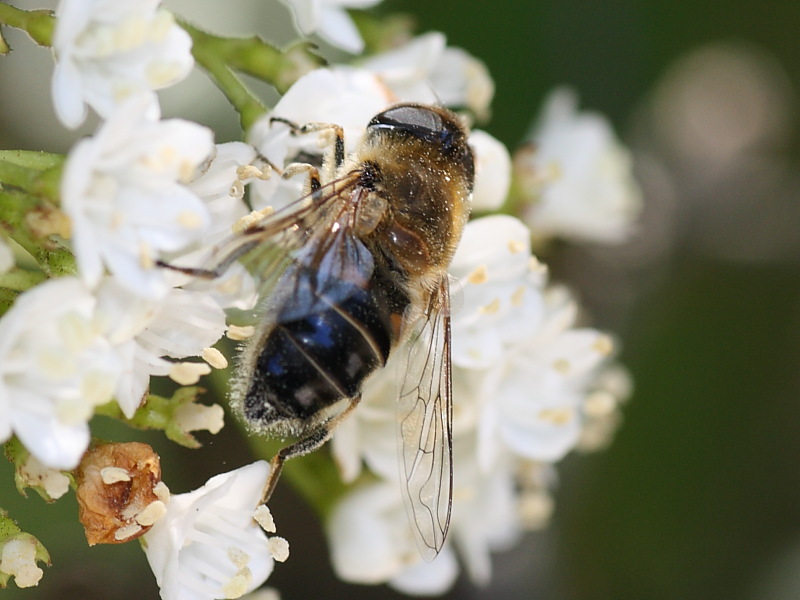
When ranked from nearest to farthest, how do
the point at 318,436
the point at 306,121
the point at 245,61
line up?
1. the point at 318,436
2. the point at 306,121
3. the point at 245,61

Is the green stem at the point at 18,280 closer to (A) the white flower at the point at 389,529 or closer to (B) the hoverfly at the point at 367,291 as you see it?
(B) the hoverfly at the point at 367,291

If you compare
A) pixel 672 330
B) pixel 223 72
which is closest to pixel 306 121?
pixel 223 72

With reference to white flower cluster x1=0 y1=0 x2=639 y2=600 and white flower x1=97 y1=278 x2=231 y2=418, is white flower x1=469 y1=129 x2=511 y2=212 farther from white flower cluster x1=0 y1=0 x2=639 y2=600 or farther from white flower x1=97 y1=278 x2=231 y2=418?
white flower x1=97 y1=278 x2=231 y2=418

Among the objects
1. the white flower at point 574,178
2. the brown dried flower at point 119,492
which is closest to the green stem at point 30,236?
the brown dried flower at point 119,492

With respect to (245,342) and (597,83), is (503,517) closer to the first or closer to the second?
(245,342)

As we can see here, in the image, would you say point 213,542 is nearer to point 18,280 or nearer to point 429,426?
point 429,426

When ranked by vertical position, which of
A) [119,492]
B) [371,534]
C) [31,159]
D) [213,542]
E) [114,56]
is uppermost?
[114,56]
